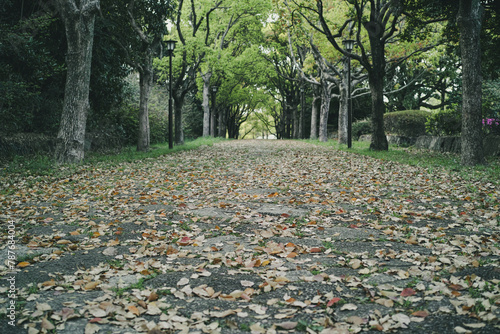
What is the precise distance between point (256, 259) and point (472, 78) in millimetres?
9518

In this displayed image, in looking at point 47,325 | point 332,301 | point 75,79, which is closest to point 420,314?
point 332,301

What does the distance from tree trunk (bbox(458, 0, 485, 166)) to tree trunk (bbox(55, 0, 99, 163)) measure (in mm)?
10897

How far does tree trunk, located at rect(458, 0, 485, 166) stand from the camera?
9.99 metres

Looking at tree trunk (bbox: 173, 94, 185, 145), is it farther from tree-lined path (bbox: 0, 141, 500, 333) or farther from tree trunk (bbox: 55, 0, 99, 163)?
tree-lined path (bbox: 0, 141, 500, 333)

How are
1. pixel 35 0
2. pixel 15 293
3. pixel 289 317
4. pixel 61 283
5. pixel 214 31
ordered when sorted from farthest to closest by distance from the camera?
pixel 214 31 → pixel 35 0 → pixel 61 283 → pixel 15 293 → pixel 289 317

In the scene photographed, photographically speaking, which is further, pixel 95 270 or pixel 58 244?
pixel 58 244

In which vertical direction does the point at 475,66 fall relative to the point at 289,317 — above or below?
above

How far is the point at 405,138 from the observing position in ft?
66.7

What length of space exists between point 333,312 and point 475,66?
33.2 feet

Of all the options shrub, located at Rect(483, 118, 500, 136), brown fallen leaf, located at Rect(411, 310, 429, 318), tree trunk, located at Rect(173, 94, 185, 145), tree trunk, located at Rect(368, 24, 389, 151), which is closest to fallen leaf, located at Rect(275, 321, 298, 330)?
brown fallen leaf, located at Rect(411, 310, 429, 318)

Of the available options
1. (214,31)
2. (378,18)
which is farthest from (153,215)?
(214,31)

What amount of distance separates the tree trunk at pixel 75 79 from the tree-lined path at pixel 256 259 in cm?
330

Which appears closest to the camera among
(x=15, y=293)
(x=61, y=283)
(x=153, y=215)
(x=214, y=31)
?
(x=15, y=293)

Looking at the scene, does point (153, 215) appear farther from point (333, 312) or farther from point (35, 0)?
point (35, 0)
